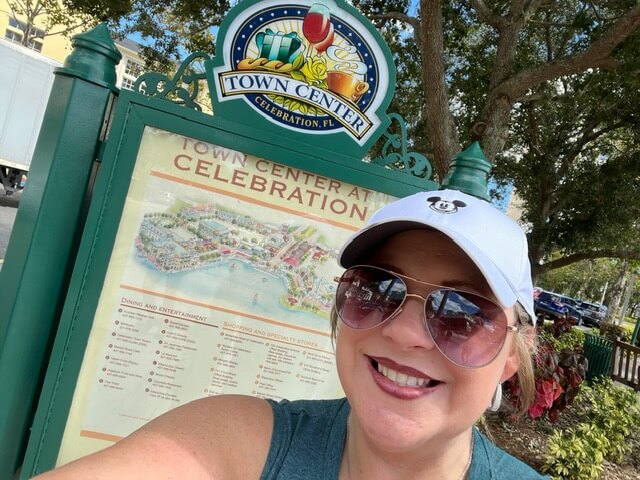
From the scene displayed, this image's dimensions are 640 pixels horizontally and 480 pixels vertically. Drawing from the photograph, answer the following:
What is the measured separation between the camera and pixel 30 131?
42.5 ft

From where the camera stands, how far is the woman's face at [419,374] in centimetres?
123

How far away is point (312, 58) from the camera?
2.12m

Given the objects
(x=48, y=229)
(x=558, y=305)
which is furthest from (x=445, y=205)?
(x=558, y=305)

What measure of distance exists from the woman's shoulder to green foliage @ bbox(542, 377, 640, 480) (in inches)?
146

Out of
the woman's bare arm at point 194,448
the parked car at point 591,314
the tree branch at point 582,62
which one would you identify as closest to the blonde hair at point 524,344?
the woman's bare arm at point 194,448

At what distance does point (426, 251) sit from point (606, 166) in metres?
10.7

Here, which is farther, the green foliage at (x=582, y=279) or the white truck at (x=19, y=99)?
the green foliage at (x=582, y=279)

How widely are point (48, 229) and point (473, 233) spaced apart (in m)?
1.67

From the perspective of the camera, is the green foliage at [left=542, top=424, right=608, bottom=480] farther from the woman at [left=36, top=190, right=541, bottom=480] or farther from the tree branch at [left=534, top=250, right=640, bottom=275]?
the tree branch at [left=534, top=250, right=640, bottom=275]

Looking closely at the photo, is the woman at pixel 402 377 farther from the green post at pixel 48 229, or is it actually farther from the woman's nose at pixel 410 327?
the green post at pixel 48 229

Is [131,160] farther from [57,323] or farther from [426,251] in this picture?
[426,251]

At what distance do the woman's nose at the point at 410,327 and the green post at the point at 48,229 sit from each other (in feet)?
4.76

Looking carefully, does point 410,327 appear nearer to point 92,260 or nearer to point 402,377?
point 402,377

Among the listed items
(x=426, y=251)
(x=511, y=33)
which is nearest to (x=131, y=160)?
(x=426, y=251)
